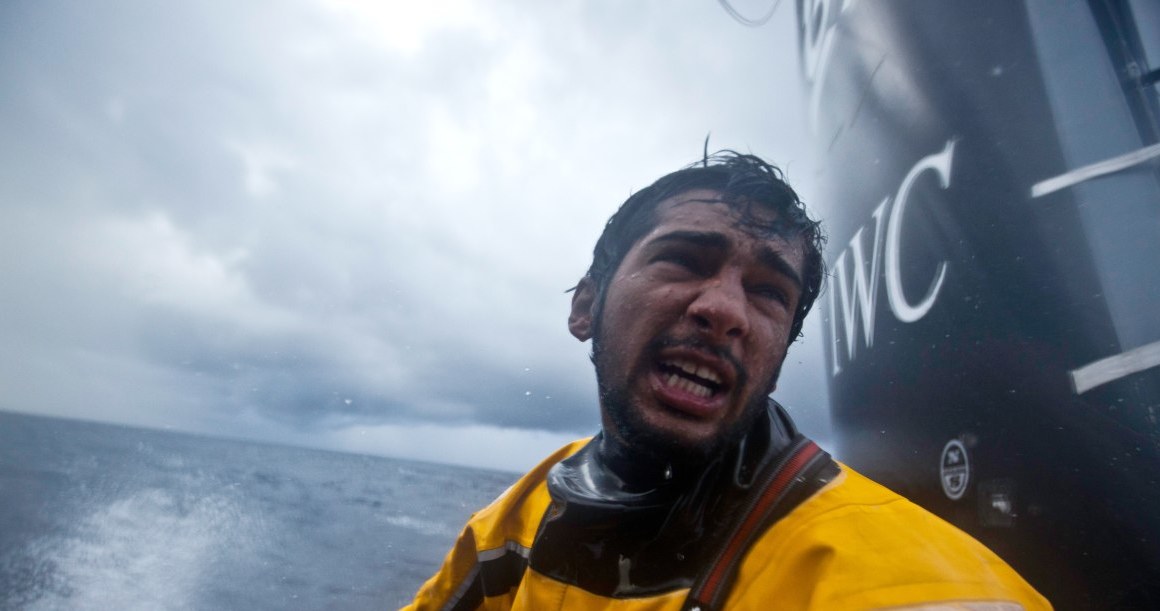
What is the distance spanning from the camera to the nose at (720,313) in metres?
1.37

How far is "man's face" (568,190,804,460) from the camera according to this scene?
1325 millimetres

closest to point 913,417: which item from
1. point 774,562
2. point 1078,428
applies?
point 1078,428

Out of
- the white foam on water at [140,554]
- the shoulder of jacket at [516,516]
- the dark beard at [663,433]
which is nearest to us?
the dark beard at [663,433]

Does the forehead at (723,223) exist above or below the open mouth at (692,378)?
above

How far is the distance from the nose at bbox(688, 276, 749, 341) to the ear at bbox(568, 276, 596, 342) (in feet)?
2.70

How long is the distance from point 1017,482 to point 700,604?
1.74 m

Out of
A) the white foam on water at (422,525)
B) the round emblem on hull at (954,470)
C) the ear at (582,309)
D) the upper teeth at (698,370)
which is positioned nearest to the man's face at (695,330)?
the upper teeth at (698,370)

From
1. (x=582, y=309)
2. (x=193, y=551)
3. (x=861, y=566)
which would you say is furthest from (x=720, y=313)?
(x=193, y=551)

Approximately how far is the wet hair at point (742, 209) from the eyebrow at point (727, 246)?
9 centimetres

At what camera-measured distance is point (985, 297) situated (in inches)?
90.1

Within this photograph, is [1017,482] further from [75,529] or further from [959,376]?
[75,529]

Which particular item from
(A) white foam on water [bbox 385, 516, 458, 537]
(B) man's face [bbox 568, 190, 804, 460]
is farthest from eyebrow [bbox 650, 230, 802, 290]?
(A) white foam on water [bbox 385, 516, 458, 537]

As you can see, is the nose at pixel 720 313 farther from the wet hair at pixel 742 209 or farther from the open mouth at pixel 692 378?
the wet hair at pixel 742 209

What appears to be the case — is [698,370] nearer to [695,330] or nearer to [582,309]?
[695,330]
